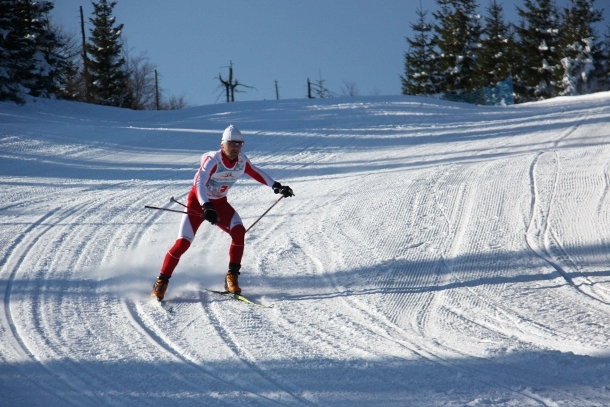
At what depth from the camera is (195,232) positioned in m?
6.38

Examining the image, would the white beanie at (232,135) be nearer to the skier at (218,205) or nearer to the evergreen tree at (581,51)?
the skier at (218,205)

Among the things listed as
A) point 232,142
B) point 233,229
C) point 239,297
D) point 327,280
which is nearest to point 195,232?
point 233,229

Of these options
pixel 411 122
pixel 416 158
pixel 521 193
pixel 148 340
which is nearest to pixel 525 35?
pixel 411 122

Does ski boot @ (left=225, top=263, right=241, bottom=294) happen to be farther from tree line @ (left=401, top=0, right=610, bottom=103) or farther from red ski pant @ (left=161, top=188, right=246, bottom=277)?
tree line @ (left=401, top=0, right=610, bottom=103)

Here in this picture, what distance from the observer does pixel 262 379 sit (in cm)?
399

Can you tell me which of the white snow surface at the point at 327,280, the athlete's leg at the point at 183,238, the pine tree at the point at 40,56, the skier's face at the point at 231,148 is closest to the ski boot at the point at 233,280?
the white snow surface at the point at 327,280

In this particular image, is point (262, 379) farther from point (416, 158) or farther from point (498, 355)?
point (416, 158)

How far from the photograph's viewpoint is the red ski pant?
6199 mm

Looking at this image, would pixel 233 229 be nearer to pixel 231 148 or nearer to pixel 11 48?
pixel 231 148

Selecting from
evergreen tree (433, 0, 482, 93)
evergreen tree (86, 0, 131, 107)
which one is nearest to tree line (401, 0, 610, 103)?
evergreen tree (433, 0, 482, 93)

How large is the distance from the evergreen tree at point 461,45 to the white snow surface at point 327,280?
28055mm

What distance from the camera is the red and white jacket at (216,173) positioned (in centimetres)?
621

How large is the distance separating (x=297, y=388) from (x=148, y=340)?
1.61m

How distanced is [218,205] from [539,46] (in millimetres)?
40902
